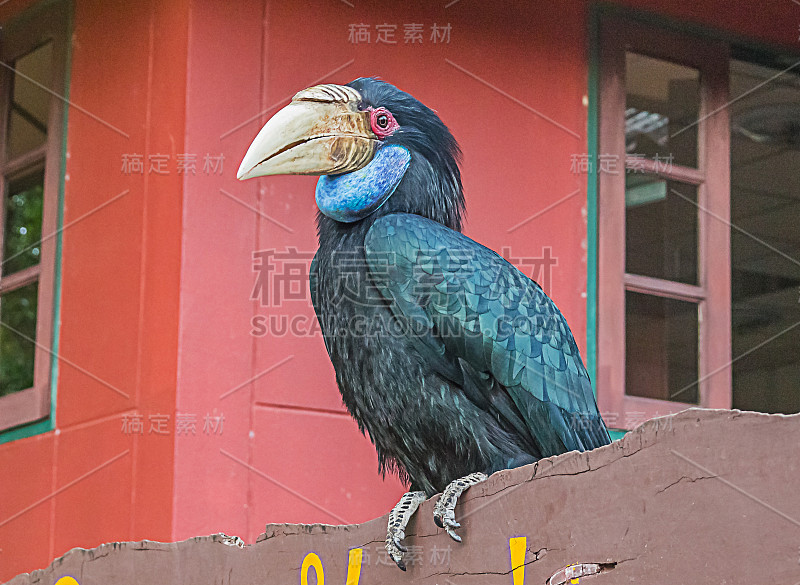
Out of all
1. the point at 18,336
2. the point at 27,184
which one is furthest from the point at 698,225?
the point at 18,336

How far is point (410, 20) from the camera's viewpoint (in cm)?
396

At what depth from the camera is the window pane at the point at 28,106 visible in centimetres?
428

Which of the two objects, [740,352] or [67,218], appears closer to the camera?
[67,218]

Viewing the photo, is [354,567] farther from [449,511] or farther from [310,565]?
[449,511]

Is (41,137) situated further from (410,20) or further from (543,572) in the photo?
(543,572)

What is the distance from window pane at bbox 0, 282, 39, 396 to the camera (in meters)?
4.30

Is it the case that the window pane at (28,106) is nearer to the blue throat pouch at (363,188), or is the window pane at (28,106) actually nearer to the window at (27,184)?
the window at (27,184)

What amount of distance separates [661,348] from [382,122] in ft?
8.59

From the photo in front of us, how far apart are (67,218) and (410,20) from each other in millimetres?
1386

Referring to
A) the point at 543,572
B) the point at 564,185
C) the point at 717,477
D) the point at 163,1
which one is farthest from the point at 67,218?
the point at 717,477

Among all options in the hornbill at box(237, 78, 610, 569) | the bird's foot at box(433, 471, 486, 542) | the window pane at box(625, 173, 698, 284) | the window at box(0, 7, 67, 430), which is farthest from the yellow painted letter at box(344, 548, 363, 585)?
the window pane at box(625, 173, 698, 284)

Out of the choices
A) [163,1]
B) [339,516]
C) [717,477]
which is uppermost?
[163,1]

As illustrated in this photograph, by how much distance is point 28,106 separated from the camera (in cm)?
437

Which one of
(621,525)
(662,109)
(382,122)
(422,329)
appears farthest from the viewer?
(662,109)
